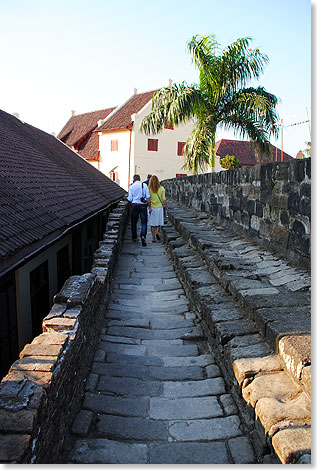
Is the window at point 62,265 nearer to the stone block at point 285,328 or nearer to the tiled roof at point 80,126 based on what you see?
the stone block at point 285,328

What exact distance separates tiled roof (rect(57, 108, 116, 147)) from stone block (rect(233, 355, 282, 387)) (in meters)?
33.0

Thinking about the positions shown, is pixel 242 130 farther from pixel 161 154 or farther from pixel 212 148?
pixel 161 154

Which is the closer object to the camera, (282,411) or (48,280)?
(282,411)

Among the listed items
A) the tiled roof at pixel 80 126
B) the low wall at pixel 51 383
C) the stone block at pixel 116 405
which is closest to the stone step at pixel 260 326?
the stone block at pixel 116 405

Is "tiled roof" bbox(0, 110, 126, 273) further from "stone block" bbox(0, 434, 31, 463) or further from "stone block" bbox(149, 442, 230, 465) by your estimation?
"stone block" bbox(149, 442, 230, 465)

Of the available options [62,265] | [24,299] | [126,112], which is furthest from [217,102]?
[126,112]

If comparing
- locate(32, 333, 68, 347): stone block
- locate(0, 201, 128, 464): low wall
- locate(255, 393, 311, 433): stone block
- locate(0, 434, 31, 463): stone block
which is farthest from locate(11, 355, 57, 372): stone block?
locate(255, 393, 311, 433): stone block

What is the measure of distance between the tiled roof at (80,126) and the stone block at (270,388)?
33.2m

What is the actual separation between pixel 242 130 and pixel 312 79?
1299 cm

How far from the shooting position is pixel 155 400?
3.15 metres

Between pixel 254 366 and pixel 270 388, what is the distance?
269 millimetres

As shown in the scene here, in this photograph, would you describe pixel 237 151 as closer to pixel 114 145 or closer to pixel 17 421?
pixel 114 145

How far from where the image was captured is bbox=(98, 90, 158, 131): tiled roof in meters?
29.5

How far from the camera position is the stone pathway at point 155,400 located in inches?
101
